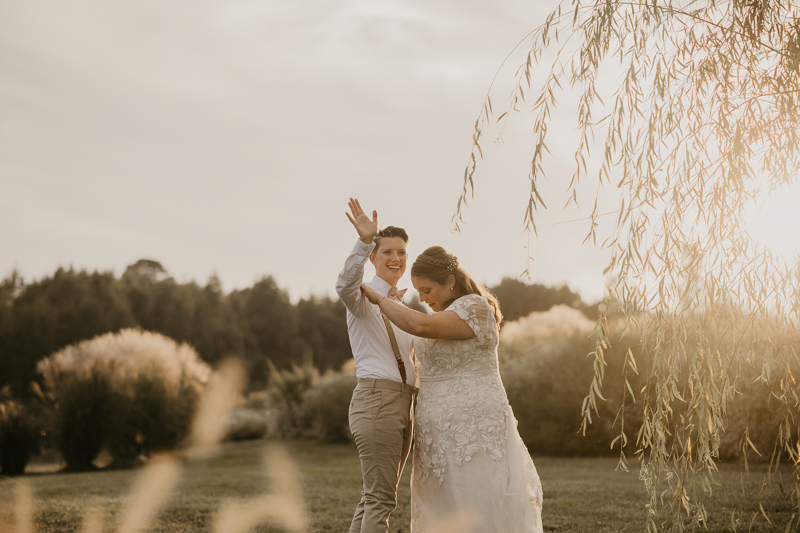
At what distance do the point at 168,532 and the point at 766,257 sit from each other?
5405mm

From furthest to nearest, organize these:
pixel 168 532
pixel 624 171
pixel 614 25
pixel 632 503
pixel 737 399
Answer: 1. pixel 737 399
2. pixel 632 503
3. pixel 168 532
4. pixel 614 25
5. pixel 624 171

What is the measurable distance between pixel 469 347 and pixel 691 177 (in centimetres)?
142

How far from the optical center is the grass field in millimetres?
5512

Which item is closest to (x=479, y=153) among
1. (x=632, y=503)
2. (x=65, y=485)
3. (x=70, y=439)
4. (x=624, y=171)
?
(x=624, y=171)

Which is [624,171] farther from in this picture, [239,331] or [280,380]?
[239,331]

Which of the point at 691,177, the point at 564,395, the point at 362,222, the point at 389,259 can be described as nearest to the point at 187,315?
the point at 564,395

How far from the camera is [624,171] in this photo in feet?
10.1

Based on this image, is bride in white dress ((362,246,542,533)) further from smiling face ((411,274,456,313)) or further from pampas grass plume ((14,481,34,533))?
pampas grass plume ((14,481,34,533))

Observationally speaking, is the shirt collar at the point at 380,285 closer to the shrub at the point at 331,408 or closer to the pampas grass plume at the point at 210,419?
the pampas grass plume at the point at 210,419

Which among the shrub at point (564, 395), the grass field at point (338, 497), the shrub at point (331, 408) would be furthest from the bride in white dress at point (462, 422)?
the shrub at point (331, 408)

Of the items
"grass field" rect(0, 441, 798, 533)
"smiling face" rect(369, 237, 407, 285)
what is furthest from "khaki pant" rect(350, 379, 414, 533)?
"grass field" rect(0, 441, 798, 533)

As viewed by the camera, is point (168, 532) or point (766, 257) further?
point (168, 532)

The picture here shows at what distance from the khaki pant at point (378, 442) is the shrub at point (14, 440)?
383 inches

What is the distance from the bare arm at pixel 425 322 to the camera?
3.22 meters
